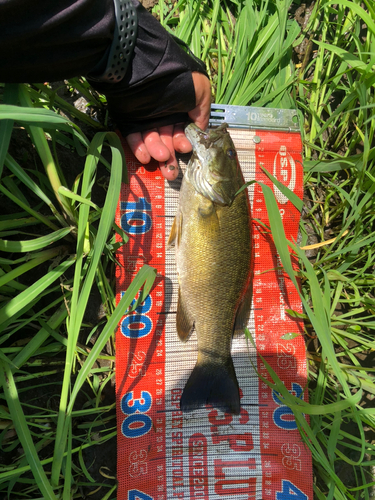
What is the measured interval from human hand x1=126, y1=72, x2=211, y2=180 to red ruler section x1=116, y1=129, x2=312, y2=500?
0.11m

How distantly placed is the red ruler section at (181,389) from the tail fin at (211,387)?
0.06 metres

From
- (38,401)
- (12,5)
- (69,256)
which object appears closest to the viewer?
(12,5)

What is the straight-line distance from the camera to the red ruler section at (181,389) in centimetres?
186

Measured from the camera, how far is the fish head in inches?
73.5

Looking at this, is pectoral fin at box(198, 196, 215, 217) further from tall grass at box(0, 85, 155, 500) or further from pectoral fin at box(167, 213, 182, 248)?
tall grass at box(0, 85, 155, 500)

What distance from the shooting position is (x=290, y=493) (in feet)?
6.25

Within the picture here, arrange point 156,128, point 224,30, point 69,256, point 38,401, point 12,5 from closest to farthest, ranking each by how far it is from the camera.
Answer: point 12,5 → point 69,256 → point 38,401 → point 156,128 → point 224,30

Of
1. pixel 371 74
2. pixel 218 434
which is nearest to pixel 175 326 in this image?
pixel 218 434

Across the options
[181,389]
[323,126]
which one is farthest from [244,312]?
[323,126]

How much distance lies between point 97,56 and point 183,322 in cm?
149

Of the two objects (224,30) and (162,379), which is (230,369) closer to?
(162,379)

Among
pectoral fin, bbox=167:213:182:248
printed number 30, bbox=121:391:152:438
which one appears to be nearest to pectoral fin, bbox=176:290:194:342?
pectoral fin, bbox=167:213:182:248

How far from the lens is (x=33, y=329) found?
1.75 meters

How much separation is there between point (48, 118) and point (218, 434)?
192 centimetres
